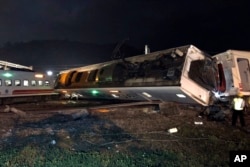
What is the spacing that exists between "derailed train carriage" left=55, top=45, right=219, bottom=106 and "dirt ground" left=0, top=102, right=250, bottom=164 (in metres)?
0.70

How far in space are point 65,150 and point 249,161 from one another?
12.0 ft

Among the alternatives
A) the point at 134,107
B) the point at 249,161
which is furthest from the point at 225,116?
the point at 249,161

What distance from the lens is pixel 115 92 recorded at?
15.5 m

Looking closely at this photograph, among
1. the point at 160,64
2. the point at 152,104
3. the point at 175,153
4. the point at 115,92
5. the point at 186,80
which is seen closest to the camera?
the point at 175,153

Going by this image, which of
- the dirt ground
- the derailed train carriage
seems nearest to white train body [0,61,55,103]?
the derailed train carriage

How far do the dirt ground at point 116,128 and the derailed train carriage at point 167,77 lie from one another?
0.70 meters

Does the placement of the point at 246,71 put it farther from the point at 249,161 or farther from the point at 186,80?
the point at 249,161

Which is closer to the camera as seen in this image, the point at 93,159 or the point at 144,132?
the point at 93,159

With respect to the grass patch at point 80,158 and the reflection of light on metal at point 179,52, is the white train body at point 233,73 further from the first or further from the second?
the grass patch at point 80,158

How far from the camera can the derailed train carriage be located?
39.0 feet

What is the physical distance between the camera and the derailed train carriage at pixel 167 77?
11891 mm

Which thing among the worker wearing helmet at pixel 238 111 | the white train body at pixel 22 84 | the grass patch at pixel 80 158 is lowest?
the grass patch at pixel 80 158

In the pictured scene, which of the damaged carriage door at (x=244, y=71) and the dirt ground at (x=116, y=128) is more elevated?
the damaged carriage door at (x=244, y=71)

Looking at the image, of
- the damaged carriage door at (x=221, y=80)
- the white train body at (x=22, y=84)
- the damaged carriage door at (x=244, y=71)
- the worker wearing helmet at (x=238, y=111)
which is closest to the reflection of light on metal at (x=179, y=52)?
the damaged carriage door at (x=221, y=80)
